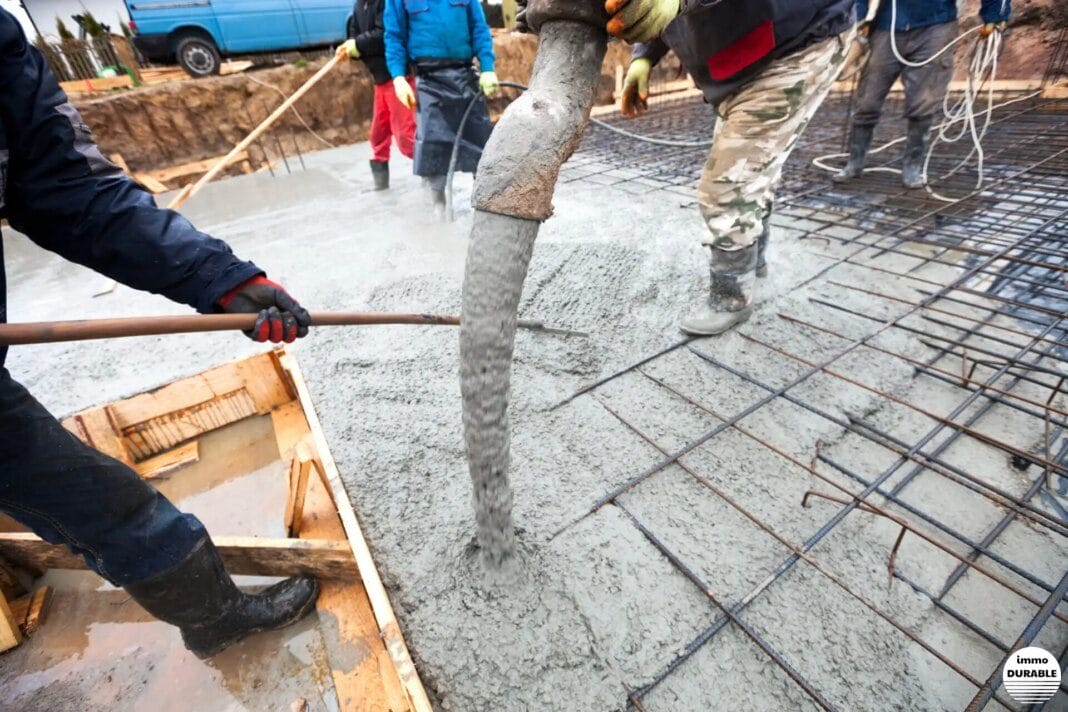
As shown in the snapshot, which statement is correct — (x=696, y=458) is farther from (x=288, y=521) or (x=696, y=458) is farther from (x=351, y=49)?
(x=351, y=49)

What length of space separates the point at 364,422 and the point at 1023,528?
2265mm

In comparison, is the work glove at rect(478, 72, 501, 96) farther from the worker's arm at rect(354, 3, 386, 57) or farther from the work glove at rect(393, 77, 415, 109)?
the worker's arm at rect(354, 3, 386, 57)

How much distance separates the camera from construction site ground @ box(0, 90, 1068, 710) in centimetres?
127

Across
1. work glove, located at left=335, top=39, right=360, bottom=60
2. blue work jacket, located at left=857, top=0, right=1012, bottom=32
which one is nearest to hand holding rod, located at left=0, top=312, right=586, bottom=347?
work glove, located at left=335, top=39, right=360, bottom=60

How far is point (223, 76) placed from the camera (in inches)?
328

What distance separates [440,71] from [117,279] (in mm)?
3247

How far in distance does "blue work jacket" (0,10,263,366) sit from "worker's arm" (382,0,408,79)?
297 centimetres

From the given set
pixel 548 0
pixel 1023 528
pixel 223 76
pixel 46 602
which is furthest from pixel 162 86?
pixel 1023 528

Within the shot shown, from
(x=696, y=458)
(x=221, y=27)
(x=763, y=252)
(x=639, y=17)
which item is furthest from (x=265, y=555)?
(x=221, y=27)

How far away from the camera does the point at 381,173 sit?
5.10m

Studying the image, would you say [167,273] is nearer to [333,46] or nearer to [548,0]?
[548,0]

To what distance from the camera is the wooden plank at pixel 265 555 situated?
158 cm

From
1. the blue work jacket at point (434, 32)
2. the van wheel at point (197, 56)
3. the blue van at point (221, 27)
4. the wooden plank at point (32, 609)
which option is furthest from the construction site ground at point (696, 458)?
the blue van at point (221, 27)

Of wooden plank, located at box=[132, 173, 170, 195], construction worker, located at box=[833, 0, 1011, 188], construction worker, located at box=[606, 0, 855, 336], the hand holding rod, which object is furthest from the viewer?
wooden plank, located at box=[132, 173, 170, 195]
